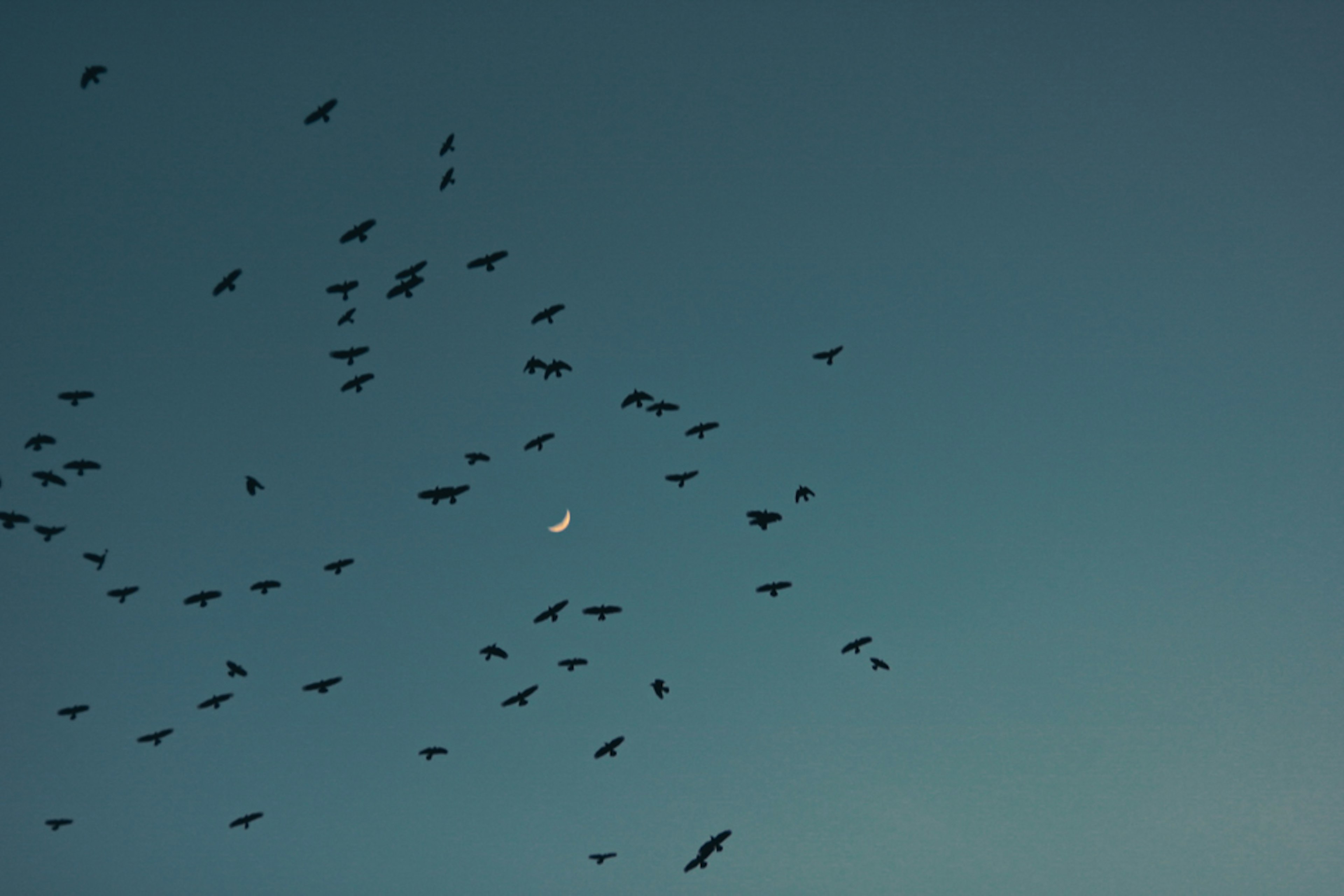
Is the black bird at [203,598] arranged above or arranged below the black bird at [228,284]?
below

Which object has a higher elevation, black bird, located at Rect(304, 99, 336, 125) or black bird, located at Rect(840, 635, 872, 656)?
black bird, located at Rect(304, 99, 336, 125)

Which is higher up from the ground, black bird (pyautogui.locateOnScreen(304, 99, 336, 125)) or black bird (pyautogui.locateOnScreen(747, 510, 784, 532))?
black bird (pyautogui.locateOnScreen(304, 99, 336, 125))

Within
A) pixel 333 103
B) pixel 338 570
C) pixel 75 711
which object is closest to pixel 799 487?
pixel 338 570

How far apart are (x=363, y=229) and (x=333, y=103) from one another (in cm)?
1049

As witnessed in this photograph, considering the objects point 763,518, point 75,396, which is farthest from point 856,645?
point 75,396

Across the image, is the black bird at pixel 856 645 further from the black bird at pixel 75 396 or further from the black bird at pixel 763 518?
the black bird at pixel 75 396

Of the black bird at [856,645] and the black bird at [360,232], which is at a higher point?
the black bird at [360,232]

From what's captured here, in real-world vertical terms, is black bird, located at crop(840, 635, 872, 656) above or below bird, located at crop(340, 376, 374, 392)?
below

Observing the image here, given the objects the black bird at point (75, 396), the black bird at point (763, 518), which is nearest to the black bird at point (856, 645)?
the black bird at point (763, 518)

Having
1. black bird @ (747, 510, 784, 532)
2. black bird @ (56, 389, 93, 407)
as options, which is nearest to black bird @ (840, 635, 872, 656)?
black bird @ (747, 510, 784, 532)

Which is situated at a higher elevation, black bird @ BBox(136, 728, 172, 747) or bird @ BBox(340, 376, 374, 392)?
bird @ BBox(340, 376, 374, 392)

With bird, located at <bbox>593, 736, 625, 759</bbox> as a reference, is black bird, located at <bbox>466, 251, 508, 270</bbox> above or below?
above

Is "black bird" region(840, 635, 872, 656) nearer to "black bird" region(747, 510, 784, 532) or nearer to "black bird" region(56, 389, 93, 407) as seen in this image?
"black bird" region(747, 510, 784, 532)

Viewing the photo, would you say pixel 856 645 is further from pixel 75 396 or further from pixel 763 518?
pixel 75 396
